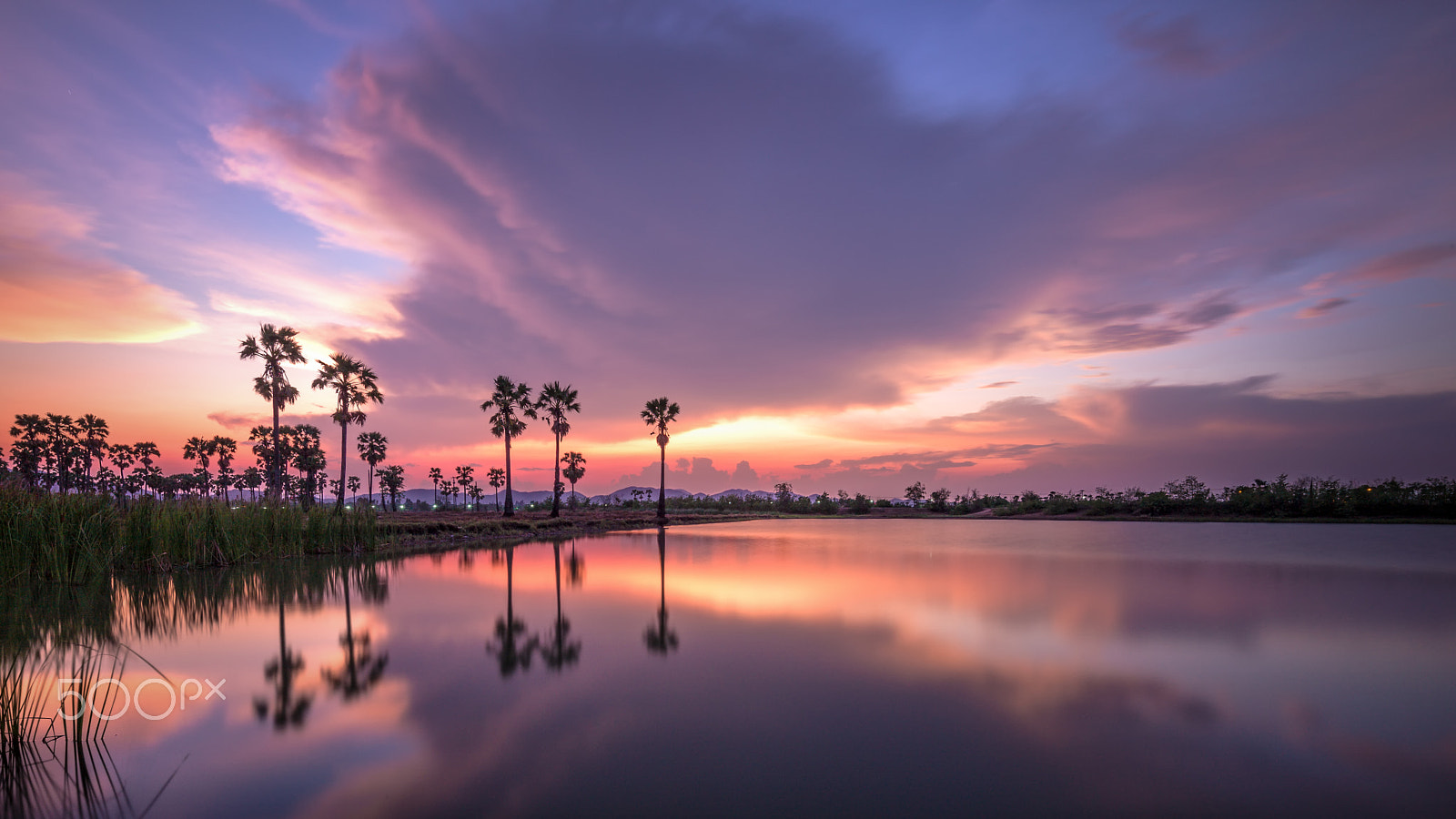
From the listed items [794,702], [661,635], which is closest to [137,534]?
[661,635]

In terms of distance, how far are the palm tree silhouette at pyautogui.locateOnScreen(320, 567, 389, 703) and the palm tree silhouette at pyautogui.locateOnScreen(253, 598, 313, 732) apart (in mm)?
419

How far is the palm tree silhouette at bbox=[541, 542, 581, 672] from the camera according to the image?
9.10 m

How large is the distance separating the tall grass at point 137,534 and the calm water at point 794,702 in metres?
2.16

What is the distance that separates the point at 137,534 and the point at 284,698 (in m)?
15.1

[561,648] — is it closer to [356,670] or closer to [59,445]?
[356,670]

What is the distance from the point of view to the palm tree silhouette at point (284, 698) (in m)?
6.83

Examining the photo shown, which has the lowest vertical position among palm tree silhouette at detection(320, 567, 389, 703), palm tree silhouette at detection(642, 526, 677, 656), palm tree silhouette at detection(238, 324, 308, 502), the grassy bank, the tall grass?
the grassy bank

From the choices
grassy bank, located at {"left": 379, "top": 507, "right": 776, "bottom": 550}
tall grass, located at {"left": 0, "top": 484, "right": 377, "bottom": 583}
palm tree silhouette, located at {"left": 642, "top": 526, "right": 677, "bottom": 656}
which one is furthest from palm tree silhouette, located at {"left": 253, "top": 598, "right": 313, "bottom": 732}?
grassy bank, located at {"left": 379, "top": 507, "right": 776, "bottom": 550}

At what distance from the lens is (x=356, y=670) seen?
8.70 metres

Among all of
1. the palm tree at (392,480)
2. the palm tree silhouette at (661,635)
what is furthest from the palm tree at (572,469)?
the palm tree silhouette at (661,635)

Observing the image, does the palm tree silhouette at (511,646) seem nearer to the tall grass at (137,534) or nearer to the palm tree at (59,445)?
the tall grass at (137,534)

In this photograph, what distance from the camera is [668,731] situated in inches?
248

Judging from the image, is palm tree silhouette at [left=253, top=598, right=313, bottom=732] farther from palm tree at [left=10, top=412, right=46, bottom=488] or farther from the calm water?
palm tree at [left=10, top=412, right=46, bottom=488]

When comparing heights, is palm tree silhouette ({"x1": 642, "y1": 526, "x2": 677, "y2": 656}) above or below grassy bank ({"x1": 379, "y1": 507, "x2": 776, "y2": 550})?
above
